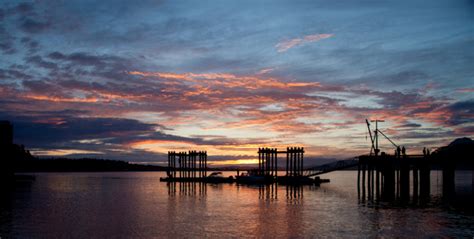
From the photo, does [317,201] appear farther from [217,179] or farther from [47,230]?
[217,179]

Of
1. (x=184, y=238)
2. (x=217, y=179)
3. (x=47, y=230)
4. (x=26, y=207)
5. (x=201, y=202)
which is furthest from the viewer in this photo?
(x=217, y=179)

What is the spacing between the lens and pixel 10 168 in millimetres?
98812

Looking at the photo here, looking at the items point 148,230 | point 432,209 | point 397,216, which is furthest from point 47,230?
point 432,209

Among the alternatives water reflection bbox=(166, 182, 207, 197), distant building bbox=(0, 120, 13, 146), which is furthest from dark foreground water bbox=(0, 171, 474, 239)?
distant building bbox=(0, 120, 13, 146)

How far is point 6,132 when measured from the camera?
101 m

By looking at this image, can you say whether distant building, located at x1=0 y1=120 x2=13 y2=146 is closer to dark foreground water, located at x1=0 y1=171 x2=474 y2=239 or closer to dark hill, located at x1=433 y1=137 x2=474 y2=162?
dark foreground water, located at x1=0 y1=171 x2=474 y2=239

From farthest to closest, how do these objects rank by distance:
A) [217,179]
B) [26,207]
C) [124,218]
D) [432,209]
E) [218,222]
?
1. [217,179]
2. [26,207]
3. [432,209]
4. [124,218]
5. [218,222]

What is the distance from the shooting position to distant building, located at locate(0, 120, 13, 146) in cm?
9988

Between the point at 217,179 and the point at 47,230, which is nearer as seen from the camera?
the point at 47,230

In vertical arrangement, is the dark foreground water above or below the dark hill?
below

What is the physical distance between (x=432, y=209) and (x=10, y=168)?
281 feet

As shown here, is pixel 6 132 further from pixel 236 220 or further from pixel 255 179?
pixel 236 220

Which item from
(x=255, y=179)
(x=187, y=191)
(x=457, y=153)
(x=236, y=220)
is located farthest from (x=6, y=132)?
(x=457, y=153)

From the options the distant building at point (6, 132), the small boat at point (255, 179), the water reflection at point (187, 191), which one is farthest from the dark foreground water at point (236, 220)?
the distant building at point (6, 132)
